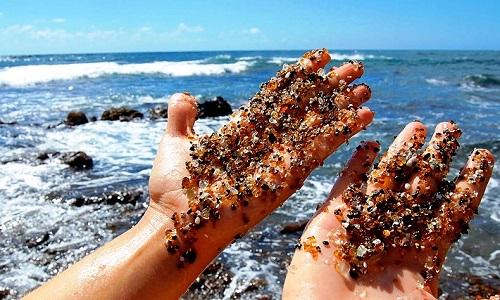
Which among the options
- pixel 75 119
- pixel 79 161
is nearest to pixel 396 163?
pixel 79 161

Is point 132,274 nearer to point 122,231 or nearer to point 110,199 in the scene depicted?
point 122,231

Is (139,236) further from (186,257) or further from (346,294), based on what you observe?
(346,294)

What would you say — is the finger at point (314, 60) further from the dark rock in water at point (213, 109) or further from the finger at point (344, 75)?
the dark rock in water at point (213, 109)

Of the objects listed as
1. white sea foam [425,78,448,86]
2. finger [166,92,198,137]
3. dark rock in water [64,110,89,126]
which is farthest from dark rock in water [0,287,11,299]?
white sea foam [425,78,448,86]

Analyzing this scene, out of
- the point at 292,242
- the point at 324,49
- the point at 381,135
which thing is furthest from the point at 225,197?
the point at 381,135

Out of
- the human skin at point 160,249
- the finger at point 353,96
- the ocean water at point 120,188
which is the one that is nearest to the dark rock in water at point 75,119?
the ocean water at point 120,188

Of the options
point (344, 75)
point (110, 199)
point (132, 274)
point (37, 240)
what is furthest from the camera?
point (110, 199)

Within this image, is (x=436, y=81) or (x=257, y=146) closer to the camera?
(x=257, y=146)
